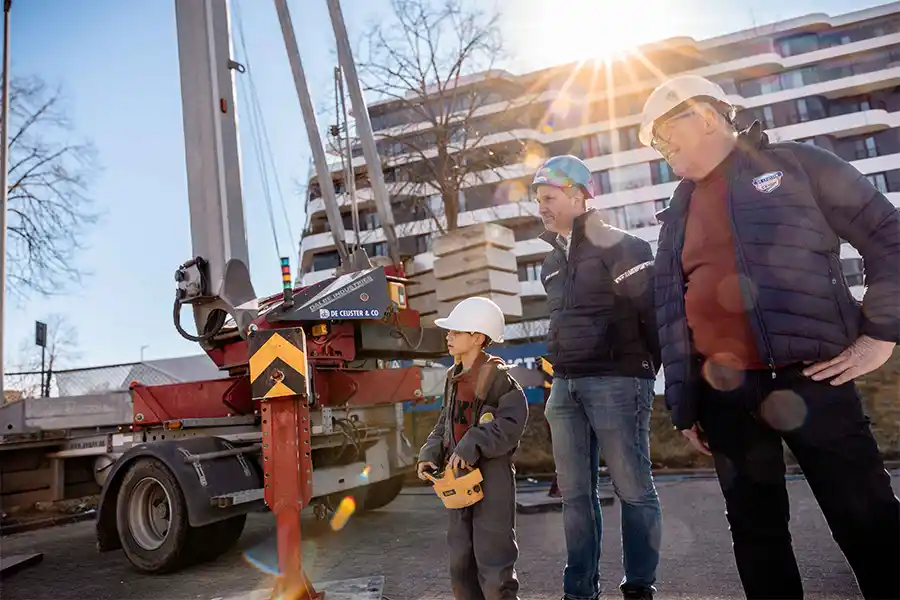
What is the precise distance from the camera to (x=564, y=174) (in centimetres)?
331

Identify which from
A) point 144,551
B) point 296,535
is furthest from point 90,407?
point 296,535

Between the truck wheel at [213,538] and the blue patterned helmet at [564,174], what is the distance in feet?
11.2

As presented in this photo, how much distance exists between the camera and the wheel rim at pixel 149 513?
16.0 feet

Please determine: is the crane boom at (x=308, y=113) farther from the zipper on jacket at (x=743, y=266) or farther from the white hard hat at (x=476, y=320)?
the zipper on jacket at (x=743, y=266)

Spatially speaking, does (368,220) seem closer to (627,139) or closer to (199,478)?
(627,139)

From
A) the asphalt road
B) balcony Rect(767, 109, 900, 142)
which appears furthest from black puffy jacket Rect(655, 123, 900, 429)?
balcony Rect(767, 109, 900, 142)

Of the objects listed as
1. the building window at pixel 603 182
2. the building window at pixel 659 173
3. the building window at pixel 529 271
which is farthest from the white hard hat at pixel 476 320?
the building window at pixel 603 182

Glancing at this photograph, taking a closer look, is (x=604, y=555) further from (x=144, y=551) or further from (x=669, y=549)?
(x=144, y=551)

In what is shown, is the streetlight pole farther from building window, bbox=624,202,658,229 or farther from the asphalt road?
building window, bbox=624,202,658,229

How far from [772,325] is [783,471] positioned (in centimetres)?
48

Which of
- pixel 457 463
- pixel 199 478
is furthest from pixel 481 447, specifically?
pixel 199 478

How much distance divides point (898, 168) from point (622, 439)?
151ft

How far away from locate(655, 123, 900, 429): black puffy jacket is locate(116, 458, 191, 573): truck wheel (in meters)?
4.06

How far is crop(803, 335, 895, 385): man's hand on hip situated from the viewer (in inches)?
73.0
